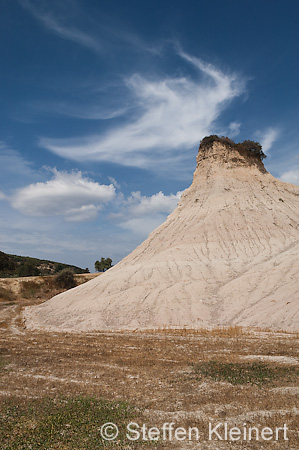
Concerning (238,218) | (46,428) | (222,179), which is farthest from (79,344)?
(222,179)

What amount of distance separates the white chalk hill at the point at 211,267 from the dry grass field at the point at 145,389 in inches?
264

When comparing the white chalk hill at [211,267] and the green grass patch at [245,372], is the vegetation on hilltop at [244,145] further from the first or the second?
the green grass patch at [245,372]

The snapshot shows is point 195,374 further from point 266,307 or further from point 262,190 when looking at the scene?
point 262,190

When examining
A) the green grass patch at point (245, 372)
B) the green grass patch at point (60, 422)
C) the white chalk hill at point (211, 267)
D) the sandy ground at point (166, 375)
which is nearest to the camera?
the green grass patch at point (60, 422)

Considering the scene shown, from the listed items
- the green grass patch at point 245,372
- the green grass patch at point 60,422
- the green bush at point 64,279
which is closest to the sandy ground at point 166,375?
the green grass patch at point 245,372

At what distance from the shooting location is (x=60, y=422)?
331 inches

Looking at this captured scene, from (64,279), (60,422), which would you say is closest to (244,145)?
(64,279)

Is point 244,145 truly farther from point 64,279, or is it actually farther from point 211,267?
point 64,279

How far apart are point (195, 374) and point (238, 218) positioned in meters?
30.6

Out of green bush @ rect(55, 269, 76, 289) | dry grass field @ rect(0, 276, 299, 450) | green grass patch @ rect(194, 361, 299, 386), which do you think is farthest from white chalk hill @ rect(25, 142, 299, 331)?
green bush @ rect(55, 269, 76, 289)

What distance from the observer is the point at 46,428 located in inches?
317

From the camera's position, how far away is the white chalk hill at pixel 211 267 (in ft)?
88.6

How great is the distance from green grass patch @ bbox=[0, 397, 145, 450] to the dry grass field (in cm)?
3

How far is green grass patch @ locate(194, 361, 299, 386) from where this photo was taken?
12.0 m
